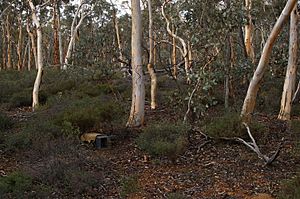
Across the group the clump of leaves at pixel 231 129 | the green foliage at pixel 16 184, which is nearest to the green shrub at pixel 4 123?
the green foliage at pixel 16 184

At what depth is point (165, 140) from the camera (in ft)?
25.1

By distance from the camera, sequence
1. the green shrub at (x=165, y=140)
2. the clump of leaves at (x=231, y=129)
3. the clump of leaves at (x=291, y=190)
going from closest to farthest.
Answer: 1. the clump of leaves at (x=291, y=190)
2. the green shrub at (x=165, y=140)
3. the clump of leaves at (x=231, y=129)

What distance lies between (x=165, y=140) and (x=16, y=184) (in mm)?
2782

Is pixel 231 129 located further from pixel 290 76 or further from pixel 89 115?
pixel 290 76

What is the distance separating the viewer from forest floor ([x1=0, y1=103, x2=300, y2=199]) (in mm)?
6109

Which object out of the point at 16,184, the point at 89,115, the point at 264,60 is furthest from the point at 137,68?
the point at 16,184

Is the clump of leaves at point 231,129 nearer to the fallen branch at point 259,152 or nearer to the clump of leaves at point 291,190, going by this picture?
the fallen branch at point 259,152

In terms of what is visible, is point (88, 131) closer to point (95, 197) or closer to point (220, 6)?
point (95, 197)

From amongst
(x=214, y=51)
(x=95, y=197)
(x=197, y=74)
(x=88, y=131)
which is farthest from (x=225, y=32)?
(x=95, y=197)

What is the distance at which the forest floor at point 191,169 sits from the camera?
6109 mm

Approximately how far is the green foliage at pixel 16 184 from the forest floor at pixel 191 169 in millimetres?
381

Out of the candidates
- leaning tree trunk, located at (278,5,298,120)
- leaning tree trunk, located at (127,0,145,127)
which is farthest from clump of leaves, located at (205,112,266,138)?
leaning tree trunk, located at (278,5,298,120)

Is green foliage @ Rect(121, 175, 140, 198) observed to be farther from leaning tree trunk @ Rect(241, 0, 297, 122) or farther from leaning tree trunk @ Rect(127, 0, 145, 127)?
leaning tree trunk @ Rect(127, 0, 145, 127)

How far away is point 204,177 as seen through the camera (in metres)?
6.67
